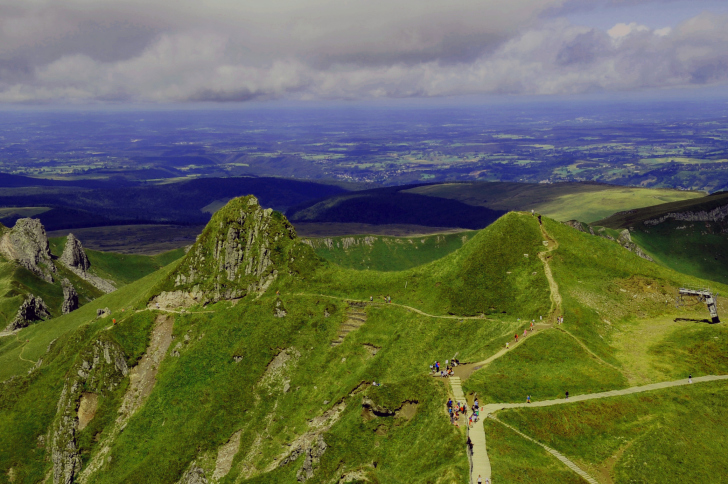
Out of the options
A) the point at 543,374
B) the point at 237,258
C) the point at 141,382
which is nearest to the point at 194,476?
the point at 141,382

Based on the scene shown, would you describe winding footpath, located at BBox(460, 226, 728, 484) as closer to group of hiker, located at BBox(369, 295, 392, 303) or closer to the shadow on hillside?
the shadow on hillside

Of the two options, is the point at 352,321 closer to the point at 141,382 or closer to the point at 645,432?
the point at 141,382

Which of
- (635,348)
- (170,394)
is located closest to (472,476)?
(635,348)

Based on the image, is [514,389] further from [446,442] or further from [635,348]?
[635,348]

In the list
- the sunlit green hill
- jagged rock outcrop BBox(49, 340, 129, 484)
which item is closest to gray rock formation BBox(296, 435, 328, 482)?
the sunlit green hill

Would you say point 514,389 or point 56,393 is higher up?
point 514,389

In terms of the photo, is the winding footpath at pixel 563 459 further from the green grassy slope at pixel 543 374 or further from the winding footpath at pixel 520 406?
the green grassy slope at pixel 543 374

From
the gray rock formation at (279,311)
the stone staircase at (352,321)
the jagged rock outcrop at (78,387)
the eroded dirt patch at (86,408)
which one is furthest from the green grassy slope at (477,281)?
the eroded dirt patch at (86,408)
